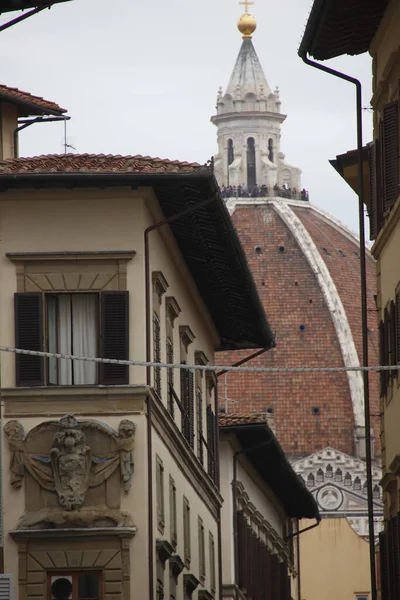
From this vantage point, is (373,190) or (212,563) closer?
(373,190)

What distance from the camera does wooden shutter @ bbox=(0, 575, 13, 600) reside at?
26.2m

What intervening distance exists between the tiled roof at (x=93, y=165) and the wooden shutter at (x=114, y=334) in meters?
1.57

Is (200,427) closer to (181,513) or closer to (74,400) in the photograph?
(181,513)

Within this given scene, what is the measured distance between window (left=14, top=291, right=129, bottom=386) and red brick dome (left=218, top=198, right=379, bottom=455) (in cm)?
13032

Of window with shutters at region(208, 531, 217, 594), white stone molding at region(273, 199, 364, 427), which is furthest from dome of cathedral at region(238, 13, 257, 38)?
window with shutters at region(208, 531, 217, 594)

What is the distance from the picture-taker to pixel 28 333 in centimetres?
2997

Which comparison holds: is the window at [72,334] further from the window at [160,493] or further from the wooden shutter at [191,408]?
the wooden shutter at [191,408]

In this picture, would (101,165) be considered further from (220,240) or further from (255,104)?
(255,104)

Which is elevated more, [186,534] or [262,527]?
[262,527]

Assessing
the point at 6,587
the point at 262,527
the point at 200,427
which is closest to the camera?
the point at 6,587

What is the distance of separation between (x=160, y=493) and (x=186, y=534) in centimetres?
438

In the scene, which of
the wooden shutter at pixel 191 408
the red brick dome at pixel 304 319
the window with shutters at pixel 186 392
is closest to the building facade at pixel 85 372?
the window with shutters at pixel 186 392

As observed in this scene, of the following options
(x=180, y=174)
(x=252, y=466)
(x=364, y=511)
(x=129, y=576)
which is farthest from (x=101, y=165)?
(x=364, y=511)

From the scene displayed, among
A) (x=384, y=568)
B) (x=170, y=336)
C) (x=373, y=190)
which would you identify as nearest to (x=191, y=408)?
(x=170, y=336)
